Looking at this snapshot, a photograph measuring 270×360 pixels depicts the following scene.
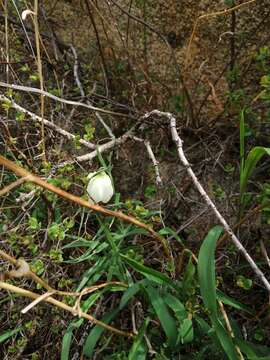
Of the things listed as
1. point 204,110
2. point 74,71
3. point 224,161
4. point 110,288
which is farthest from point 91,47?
point 110,288

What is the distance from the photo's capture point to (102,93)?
5.94 feet

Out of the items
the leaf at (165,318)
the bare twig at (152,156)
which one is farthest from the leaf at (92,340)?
the bare twig at (152,156)

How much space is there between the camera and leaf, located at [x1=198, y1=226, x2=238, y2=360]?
1.06 meters

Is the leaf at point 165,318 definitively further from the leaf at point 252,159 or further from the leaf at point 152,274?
the leaf at point 252,159

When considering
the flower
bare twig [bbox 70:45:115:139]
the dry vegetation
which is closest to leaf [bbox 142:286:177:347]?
the dry vegetation

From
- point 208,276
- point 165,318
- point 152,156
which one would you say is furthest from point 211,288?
point 152,156

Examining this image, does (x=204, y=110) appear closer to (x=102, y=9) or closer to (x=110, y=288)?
(x=102, y=9)

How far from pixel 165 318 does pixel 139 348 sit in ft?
0.31

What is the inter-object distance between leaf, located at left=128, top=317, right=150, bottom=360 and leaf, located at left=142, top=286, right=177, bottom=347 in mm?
58

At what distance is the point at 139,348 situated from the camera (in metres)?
1.18

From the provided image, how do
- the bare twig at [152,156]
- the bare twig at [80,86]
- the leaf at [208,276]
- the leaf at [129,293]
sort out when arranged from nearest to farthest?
1. the leaf at [208,276]
2. the leaf at [129,293]
3. the bare twig at [152,156]
4. the bare twig at [80,86]

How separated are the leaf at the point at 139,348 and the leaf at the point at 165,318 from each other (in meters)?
0.06

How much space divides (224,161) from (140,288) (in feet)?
1.89

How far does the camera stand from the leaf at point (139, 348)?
1155 mm
